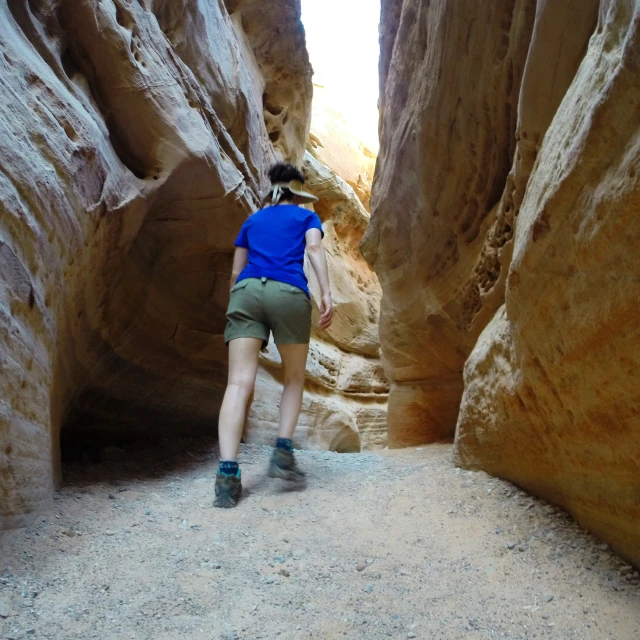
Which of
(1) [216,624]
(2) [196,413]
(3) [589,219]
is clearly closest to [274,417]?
(2) [196,413]

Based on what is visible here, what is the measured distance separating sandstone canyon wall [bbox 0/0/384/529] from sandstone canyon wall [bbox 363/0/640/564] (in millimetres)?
1559

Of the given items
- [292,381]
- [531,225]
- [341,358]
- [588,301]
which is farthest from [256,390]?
[341,358]

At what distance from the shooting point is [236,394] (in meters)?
2.82

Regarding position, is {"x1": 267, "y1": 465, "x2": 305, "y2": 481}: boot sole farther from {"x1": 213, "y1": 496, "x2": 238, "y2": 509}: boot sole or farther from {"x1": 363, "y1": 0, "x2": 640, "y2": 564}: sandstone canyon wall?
{"x1": 363, "y1": 0, "x2": 640, "y2": 564}: sandstone canyon wall

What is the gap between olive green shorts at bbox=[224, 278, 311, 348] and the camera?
2996mm

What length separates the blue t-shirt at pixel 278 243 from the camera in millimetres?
3098

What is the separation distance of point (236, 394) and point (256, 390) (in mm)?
2663

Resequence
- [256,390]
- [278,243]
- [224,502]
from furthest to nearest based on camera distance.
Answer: [256,390] < [278,243] < [224,502]

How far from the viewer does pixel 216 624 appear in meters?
1.59

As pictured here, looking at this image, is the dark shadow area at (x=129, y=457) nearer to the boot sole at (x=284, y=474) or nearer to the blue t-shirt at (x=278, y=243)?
the boot sole at (x=284, y=474)

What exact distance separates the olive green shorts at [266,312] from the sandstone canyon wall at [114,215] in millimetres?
794

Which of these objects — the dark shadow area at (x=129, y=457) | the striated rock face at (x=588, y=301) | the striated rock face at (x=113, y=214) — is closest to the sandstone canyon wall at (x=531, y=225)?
the striated rock face at (x=588, y=301)

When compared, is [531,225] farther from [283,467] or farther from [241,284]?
[283,467]

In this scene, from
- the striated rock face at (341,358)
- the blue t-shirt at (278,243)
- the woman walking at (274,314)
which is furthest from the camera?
the striated rock face at (341,358)
